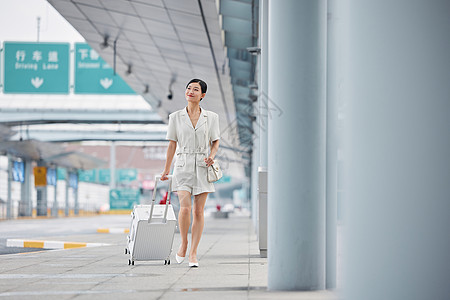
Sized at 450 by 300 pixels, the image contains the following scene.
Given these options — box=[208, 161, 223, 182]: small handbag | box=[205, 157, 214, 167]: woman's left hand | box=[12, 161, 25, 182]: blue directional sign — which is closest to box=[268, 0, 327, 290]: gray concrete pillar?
box=[205, 157, 214, 167]: woman's left hand

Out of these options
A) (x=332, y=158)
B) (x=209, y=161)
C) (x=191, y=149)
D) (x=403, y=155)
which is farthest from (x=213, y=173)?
(x=403, y=155)

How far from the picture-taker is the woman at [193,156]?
7395mm

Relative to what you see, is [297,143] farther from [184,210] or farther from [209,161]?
[184,210]

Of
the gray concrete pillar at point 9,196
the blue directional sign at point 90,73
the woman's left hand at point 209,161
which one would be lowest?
the gray concrete pillar at point 9,196

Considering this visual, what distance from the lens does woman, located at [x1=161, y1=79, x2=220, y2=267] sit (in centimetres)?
739

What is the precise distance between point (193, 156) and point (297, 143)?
2.29 metres

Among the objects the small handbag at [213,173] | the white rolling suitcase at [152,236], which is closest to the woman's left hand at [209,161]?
the small handbag at [213,173]

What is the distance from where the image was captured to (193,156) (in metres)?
7.46

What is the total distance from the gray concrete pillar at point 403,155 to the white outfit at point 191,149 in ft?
14.2

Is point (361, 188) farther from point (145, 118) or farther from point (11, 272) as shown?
point (145, 118)

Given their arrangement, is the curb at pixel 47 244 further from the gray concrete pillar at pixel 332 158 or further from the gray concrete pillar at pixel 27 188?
the gray concrete pillar at pixel 27 188

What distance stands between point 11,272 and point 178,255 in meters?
1.77

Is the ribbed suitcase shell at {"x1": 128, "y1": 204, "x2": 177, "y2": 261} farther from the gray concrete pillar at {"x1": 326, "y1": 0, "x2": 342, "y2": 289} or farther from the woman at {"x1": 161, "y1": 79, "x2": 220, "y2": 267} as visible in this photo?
the gray concrete pillar at {"x1": 326, "y1": 0, "x2": 342, "y2": 289}

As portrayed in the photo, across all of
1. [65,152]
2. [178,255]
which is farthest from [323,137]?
[65,152]
